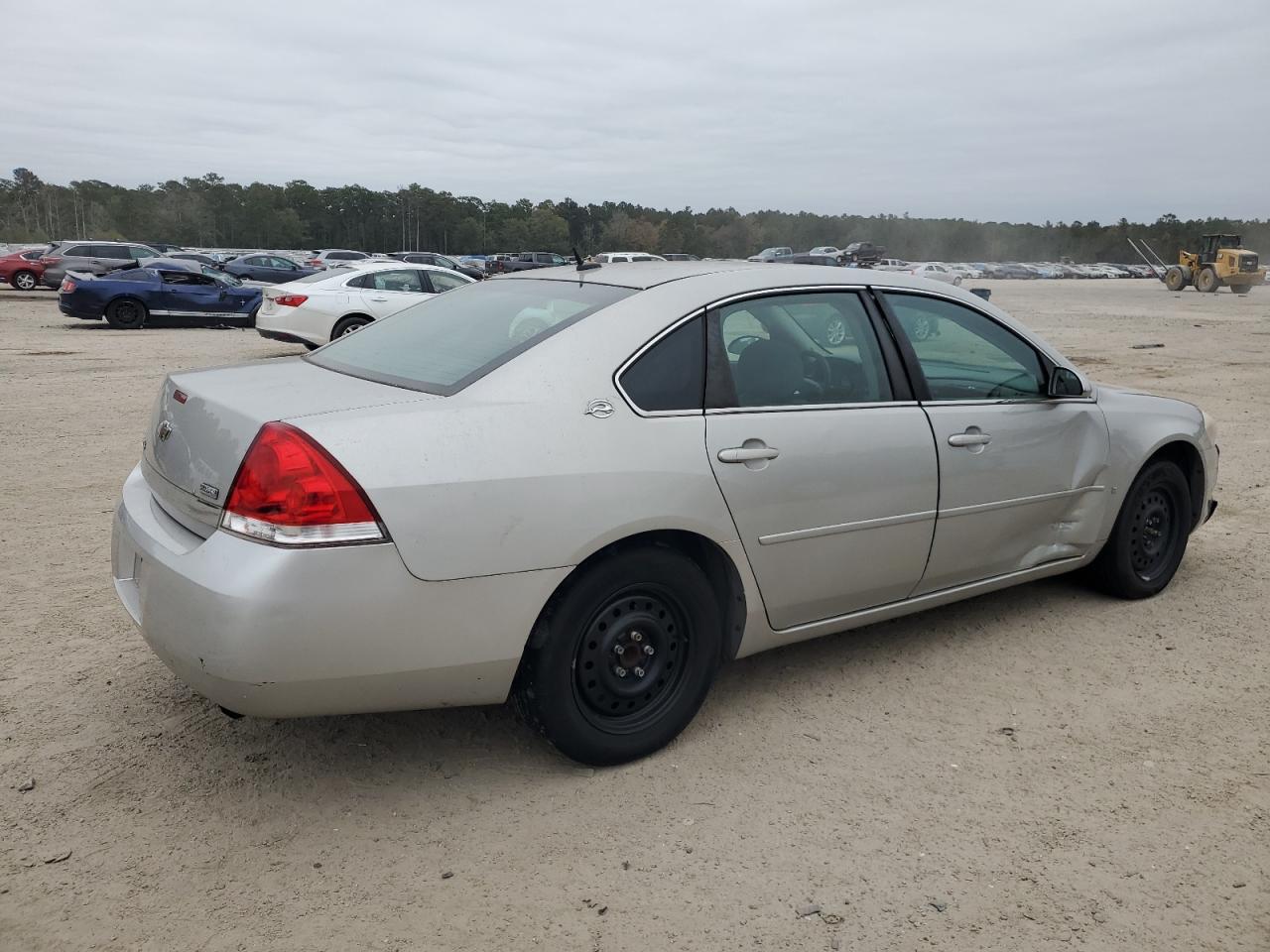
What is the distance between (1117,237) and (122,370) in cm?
13891

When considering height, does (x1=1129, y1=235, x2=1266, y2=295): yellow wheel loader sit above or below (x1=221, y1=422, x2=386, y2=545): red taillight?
above

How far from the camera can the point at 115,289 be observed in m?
19.8

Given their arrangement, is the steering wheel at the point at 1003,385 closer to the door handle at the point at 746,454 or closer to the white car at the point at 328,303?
the door handle at the point at 746,454

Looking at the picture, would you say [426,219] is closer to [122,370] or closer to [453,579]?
[122,370]

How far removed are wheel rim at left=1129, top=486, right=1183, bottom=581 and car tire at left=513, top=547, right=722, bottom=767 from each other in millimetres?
2429

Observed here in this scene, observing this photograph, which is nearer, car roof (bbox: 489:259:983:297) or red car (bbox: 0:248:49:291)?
car roof (bbox: 489:259:983:297)

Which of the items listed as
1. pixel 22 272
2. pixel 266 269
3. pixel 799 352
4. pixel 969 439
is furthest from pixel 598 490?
pixel 22 272

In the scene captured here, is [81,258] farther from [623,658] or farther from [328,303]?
[623,658]

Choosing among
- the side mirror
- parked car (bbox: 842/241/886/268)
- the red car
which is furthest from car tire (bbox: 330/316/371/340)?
parked car (bbox: 842/241/886/268)

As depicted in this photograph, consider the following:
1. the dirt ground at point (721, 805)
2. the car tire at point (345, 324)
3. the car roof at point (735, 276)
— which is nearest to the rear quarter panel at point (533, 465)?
the car roof at point (735, 276)

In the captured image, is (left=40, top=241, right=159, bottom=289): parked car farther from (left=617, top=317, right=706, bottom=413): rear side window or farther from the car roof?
(left=617, top=317, right=706, bottom=413): rear side window

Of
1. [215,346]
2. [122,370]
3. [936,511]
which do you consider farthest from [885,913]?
[215,346]

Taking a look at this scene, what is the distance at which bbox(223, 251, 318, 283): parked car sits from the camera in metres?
32.3

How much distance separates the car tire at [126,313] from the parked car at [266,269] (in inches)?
456
